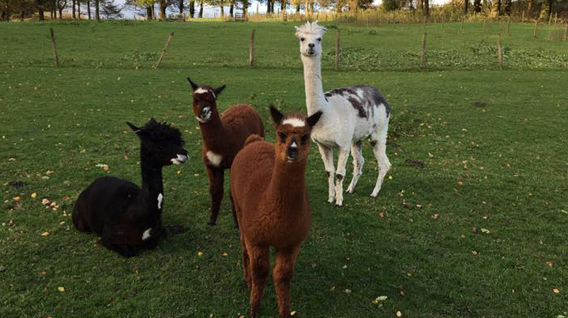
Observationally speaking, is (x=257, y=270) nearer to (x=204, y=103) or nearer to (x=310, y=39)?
(x=204, y=103)

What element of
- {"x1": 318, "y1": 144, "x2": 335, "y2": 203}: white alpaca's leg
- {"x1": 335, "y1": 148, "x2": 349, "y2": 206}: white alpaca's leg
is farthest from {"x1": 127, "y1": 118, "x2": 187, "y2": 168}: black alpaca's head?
{"x1": 335, "y1": 148, "x2": 349, "y2": 206}: white alpaca's leg

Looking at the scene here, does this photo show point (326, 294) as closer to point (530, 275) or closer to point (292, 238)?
point (292, 238)

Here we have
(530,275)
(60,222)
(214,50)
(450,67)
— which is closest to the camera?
(530,275)

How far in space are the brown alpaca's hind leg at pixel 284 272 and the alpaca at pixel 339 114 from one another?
103 inches

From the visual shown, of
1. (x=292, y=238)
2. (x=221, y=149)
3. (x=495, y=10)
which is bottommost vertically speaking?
(x=292, y=238)

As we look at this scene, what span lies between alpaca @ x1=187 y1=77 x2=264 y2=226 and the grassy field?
2.39ft

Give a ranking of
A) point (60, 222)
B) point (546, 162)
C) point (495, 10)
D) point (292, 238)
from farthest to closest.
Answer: point (495, 10) < point (546, 162) < point (60, 222) < point (292, 238)

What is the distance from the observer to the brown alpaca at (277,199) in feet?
10.8

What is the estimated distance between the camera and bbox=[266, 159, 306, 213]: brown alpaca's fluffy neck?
332cm

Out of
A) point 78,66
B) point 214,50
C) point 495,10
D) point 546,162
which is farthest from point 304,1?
point 546,162

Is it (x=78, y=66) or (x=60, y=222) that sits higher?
(x=78, y=66)

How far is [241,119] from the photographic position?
5.93 metres

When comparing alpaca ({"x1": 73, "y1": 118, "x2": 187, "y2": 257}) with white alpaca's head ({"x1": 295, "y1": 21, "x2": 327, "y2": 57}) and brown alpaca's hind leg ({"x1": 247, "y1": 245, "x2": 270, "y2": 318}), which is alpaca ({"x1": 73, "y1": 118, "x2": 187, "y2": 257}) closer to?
brown alpaca's hind leg ({"x1": 247, "y1": 245, "x2": 270, "y2": 318})

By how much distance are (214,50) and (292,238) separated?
24879mm
